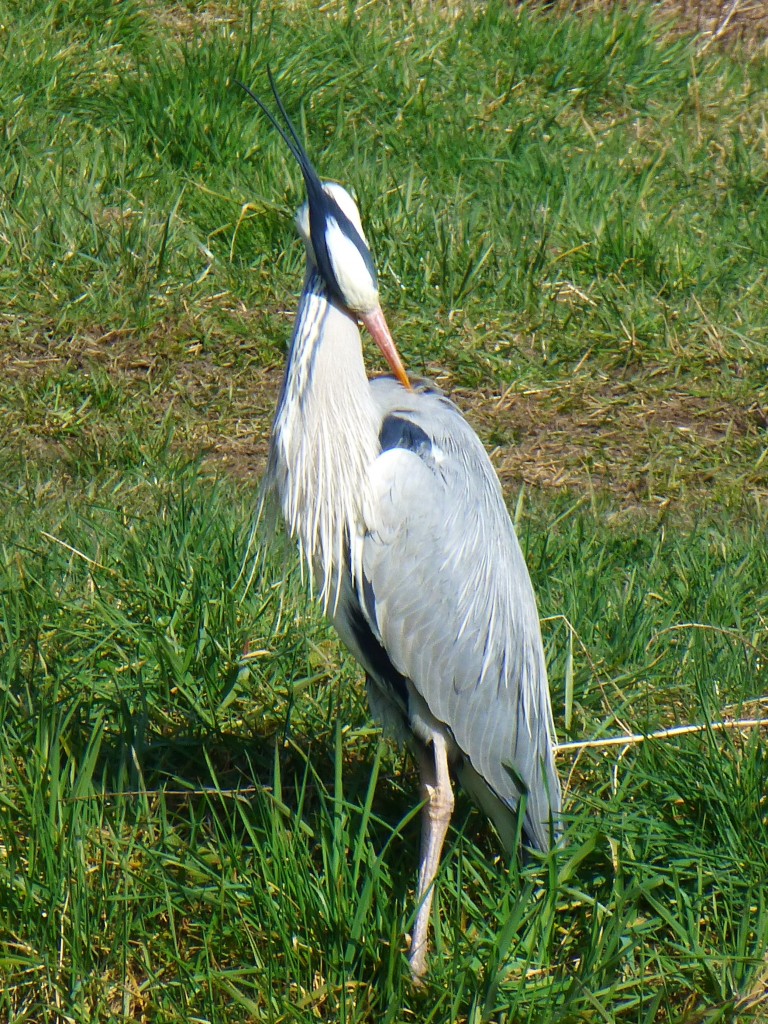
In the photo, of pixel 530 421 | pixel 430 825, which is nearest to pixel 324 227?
pixel 430 825

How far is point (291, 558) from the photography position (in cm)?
353

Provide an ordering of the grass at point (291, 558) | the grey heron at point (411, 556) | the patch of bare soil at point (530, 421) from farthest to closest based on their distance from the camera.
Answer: the patch of bare soil at point (530, 421) < the grey heron at point (411, 556) < the grass at point (291, 558)

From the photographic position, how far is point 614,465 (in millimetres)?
4766

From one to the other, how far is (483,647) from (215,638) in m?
0.77

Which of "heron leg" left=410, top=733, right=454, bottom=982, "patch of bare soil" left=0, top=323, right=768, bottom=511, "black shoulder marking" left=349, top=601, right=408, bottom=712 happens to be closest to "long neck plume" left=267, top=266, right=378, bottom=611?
"black shoulder marking" left=349, top=601, right=408, bottom=712

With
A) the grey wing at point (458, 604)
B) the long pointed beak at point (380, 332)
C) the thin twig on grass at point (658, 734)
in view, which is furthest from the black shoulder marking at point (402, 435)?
the thin twig on grass at point (658, 734)

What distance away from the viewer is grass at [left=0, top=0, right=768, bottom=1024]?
251cm

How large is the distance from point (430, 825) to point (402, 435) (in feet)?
2.92

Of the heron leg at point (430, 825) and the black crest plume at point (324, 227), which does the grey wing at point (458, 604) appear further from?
the black crest plume at point (324, 227)

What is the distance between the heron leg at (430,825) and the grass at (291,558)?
0.19 feet

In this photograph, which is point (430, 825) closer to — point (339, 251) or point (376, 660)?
point (376, 660)

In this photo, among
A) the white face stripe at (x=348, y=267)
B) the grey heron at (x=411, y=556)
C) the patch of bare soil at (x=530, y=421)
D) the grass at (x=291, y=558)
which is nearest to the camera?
the grass at (x=291, y=558)

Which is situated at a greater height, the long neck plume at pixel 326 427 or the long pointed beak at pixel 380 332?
the long pointed beak at pixel 380 332

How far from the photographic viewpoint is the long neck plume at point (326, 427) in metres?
2.72
